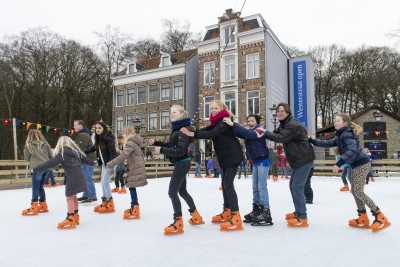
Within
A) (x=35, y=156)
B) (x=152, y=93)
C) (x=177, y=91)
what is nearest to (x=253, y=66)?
(x=177, y=91)

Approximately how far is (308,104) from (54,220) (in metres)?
22.8

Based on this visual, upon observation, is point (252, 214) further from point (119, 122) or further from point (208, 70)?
point (119, 122)

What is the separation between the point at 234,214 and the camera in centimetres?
417

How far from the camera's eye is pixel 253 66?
982 inches

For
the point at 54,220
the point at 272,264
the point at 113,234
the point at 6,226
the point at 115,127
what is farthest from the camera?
the point at 115,127

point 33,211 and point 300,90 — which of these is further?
point 300,90

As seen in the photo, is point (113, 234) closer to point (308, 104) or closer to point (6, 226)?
point (6, 226)

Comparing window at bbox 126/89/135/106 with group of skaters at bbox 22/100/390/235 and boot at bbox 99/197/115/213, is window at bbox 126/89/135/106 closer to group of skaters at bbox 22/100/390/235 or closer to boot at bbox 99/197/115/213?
boot at bbox 99/197/115/213

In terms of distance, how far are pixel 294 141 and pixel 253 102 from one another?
68.3 feet

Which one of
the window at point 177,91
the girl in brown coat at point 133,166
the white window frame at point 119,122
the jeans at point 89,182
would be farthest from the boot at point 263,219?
the white window frame at point 119,122

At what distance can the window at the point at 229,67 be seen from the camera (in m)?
26.0

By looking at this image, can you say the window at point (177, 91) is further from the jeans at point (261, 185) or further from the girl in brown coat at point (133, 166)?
the jeans at point (261, 185)

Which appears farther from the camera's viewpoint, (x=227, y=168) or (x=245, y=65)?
(x=245, y=65)

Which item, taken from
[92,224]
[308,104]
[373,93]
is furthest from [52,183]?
[373,93]
